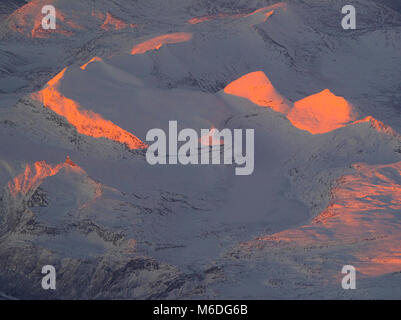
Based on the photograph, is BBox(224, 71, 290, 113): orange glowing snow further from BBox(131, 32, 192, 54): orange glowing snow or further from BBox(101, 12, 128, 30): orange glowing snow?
BBox(101, 12, 128, 30): orange glowing snow

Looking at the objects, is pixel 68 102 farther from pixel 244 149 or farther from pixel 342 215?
pixel 342 215

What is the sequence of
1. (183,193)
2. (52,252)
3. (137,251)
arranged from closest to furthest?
(137,251) → (52,252) → (183,193)

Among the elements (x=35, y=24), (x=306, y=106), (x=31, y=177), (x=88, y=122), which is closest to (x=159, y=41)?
(x=306, y=106)

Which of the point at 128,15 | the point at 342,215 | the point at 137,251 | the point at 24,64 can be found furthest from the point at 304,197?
the point at 128,15

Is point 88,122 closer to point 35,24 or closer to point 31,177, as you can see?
point 31,177

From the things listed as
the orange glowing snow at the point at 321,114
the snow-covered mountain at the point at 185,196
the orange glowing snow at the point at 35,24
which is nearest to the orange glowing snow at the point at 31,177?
the snow-covered mountain at the point at 185,196

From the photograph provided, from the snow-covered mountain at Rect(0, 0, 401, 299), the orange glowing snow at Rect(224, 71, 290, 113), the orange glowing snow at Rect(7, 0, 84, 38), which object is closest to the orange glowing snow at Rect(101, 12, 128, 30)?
the orange glowing snow at Rect(7, 0, 84, 38)

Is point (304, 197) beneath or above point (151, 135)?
beneath
